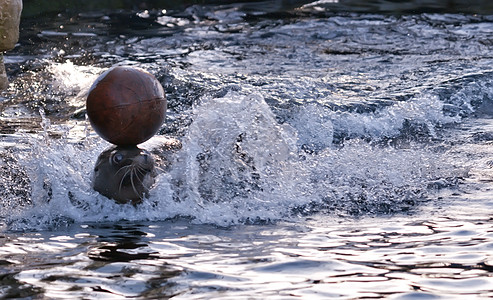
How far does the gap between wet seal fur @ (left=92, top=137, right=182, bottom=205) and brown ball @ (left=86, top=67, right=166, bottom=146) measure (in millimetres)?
143

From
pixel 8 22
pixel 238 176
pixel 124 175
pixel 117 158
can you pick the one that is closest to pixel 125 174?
pixel 124 175

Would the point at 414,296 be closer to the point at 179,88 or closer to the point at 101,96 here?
the point at 101,96

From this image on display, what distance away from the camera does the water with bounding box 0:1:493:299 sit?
4.74 meters

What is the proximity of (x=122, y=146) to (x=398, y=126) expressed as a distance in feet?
14.1

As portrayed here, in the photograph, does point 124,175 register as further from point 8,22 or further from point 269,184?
point 8,22

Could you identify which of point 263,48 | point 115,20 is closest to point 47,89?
point 263,48

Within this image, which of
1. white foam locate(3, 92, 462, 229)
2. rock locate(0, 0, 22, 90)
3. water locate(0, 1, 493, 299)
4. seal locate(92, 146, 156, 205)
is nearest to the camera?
water locate(0, 1, 493, 299)

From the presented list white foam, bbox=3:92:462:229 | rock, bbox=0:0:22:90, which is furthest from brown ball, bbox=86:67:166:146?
rock, bbox=0:0:22:90

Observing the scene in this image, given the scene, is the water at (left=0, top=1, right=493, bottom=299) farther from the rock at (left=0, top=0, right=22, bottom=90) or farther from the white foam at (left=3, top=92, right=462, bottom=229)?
the rock at (left=0, top=0, right=22, bottom=90)

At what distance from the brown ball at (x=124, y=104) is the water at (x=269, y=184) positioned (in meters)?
0.49

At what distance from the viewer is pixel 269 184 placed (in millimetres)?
6992

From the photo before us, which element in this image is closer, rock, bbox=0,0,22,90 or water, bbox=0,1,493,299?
water, bbox=0,1,493,299

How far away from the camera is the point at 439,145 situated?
890cm

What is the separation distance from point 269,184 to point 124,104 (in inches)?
56.8
